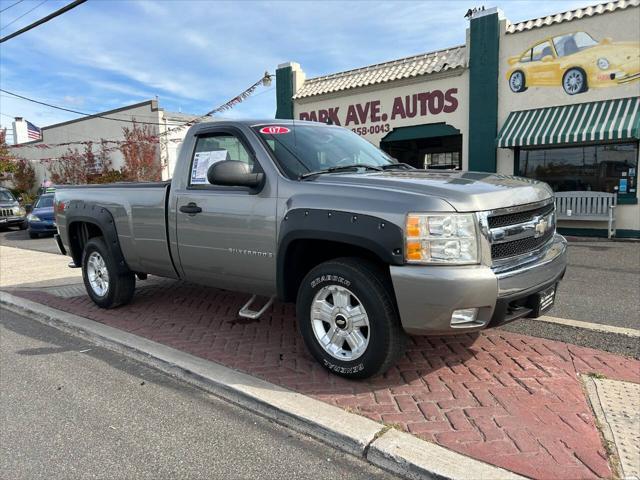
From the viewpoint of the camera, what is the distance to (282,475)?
106 inches

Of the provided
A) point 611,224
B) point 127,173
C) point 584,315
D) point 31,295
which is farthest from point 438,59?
point 127,173

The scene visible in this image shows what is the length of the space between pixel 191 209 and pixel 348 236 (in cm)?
181

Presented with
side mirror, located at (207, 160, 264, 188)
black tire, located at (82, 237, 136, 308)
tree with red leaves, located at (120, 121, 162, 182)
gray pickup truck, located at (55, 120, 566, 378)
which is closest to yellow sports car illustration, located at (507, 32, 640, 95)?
gray pickup truck, located at (55, 120, 566, 378)

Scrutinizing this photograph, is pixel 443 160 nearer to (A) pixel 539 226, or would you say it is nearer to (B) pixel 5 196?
(A) pixel 539 226

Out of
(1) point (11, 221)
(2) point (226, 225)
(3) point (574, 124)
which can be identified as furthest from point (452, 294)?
(1) point (11, 221)

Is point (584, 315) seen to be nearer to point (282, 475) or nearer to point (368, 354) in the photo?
point (368, 354)

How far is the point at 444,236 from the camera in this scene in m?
3.11

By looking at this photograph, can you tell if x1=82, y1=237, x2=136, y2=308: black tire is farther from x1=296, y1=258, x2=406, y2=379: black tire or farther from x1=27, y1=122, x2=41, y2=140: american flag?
x1=27, y1=122, x2=41, y2=140: american flag

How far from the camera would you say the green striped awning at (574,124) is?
38.0 ft

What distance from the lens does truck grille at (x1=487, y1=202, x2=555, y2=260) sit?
326 cm

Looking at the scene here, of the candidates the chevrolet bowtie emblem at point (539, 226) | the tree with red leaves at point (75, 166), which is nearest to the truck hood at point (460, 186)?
the chevrolet bowtie emblem at point (539, 226)

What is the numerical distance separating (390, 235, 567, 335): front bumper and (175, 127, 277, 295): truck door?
3.99 feet

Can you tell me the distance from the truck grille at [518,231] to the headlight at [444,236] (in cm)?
17

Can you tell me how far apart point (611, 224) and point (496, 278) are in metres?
11.0
